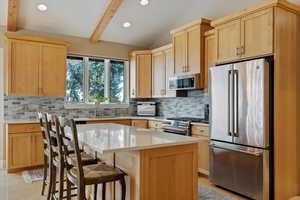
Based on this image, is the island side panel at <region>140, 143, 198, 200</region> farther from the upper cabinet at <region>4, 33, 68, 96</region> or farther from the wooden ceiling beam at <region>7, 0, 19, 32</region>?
the wooden ceiling beam at <region>7, 0, 19, 32</region>

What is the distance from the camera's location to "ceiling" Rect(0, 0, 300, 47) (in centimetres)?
453

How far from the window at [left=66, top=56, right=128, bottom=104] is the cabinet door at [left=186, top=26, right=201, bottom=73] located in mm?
2134

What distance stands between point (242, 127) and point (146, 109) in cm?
296

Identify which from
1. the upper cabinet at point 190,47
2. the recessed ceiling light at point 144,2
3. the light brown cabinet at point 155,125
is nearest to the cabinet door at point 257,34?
the upper cabinet at point 190,47

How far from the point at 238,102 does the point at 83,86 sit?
11.7 ft

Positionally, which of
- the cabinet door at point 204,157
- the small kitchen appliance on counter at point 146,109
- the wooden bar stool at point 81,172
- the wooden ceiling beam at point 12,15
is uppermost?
the wooden ceiling beam at point 12,15

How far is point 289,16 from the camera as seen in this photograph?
10.3 ft

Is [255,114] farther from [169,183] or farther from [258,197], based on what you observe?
[169,183]

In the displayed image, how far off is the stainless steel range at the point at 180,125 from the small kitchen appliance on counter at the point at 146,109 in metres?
1.04

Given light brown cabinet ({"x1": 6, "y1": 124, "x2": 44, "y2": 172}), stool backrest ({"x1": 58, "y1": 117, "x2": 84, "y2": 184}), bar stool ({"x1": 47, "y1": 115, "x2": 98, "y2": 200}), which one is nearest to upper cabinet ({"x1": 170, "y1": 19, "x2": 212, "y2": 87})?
bar stool ({"x1": 47, "y1": 115, "x2": 98, "y2": 200})

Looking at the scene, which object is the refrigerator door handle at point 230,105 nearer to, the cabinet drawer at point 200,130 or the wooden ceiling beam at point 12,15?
the cabinet drawer at point 200,130

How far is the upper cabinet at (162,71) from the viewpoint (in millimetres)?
5184

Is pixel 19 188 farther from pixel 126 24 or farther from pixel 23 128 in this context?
pixel 126 24

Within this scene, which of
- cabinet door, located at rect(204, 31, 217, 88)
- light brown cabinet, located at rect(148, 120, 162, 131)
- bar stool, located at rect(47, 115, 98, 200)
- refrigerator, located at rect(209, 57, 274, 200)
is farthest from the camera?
light brown cabinet, located at rect(148, 120, 162, 131)
